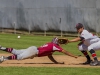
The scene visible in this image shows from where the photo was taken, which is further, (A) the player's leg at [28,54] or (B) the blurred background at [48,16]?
(B) the blurred background at [48,16]

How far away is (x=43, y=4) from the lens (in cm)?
2630

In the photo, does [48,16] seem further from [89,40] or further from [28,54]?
[28,54]

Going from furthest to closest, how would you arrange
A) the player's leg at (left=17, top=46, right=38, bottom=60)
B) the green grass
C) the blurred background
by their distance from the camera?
the blurred background, the player's leg at (left=17, top=46, right=38, bottom=60), the green grass

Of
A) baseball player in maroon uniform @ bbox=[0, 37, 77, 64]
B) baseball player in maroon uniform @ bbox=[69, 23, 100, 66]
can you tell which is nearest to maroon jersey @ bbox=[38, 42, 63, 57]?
baseball player in maroon uniform @ bbox=[0, 37, 77, 64]

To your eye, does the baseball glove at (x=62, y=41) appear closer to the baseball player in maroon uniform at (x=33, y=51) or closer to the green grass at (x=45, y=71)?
the baseball player in maroon uniform at (x=33, y=51)

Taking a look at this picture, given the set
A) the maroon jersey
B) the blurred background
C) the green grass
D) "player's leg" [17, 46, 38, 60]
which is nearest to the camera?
the green grass

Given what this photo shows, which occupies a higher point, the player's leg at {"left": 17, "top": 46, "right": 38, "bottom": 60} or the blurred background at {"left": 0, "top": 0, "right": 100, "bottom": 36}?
the blurred background at {"left": 0, "top": 0, "right": 100, "bottom": 36}

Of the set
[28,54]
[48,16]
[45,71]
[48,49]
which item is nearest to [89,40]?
[48,49]

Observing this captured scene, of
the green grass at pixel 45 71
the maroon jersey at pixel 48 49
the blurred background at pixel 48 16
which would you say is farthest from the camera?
the blurred background at pixel 48 16

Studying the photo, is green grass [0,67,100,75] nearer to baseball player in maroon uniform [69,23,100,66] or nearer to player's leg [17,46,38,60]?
player's leg [17,46,38,60]

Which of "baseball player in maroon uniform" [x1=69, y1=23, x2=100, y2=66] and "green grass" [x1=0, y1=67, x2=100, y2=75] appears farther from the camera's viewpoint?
"baseball player in maroon uniform" [x1=69, y1=23, x2=100, y2=66]

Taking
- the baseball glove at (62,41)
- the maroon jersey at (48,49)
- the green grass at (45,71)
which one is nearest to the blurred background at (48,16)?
the baseball glove at (62,41)

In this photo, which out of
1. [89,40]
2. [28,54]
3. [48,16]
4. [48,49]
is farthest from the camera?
[48,16]

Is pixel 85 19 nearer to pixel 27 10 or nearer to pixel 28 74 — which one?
pixel 27 10
